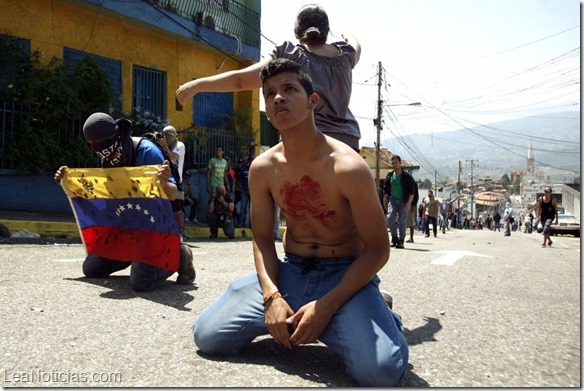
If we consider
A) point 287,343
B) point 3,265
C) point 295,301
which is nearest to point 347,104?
point 295,301

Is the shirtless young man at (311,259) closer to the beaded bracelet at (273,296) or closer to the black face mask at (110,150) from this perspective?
the beaded bracelet at (273,296)

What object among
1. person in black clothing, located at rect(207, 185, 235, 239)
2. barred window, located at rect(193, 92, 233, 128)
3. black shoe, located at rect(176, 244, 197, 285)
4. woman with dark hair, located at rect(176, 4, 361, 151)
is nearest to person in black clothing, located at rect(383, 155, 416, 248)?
person in black clothing, located at rect(207, 185, 235, 239)

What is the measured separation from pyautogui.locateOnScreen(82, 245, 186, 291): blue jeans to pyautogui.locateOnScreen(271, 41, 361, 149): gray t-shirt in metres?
2.08

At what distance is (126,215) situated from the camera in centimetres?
501

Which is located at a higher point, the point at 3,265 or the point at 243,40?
the point at 243,40

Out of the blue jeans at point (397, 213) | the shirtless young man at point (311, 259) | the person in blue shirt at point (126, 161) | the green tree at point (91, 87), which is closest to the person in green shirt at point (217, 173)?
the green tree at point (91, 87)

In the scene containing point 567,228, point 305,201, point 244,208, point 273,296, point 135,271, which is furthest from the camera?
point 567,228

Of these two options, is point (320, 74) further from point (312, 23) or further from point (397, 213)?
point (397, 213)

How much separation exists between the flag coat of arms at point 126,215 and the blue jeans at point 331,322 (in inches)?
71.0

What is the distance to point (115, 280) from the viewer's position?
17.0ft

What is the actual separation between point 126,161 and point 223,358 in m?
2.72

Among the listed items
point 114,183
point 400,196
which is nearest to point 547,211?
point 400,196

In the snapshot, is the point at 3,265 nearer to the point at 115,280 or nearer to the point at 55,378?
the point at 115,280

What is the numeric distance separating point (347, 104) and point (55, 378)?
245cm
